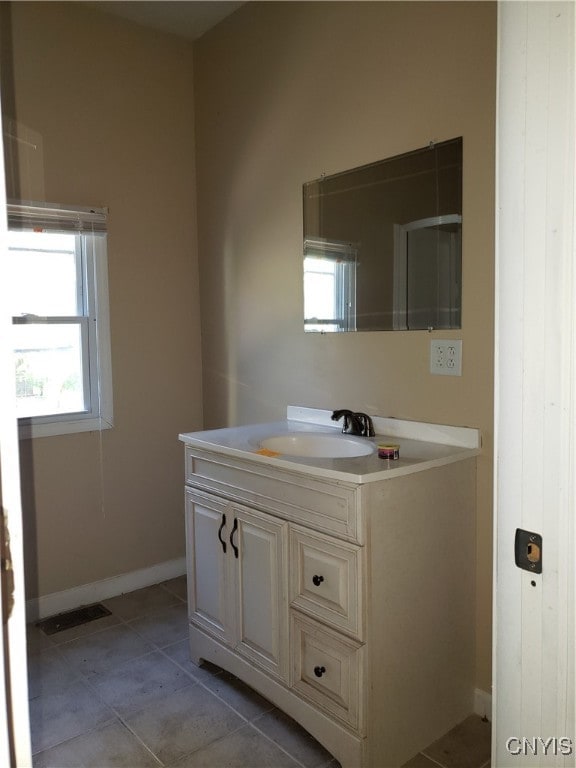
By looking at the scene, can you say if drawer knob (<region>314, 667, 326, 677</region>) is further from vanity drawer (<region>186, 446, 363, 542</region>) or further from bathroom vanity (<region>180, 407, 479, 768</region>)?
vanity drawer (<region>186, 446, 363, 542</region>)

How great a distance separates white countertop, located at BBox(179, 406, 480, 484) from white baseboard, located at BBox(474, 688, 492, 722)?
0.80 m

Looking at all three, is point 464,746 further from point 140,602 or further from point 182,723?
point 140,602

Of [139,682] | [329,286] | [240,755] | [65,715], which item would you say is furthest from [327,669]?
[329,286]

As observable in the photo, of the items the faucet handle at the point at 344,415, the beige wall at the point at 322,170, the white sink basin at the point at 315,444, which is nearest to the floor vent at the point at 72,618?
the beige wall at the point at 322,170

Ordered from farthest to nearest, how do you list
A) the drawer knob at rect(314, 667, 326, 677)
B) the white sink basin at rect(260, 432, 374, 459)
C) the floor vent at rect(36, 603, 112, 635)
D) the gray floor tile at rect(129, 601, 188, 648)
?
the floor vent at rect(36, 603, 112, 635), the gray floor tile at rect(129, 601, 188, 648), the white sink basin at rect(260, 432, 374, 459), the drawer knob at rect(314, 667, 326, 677)

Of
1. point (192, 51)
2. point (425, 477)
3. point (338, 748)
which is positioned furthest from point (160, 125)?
point (338, 748)

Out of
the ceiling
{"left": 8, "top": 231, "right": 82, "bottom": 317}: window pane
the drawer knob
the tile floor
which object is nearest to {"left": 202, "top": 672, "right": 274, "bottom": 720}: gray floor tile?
the tile floor

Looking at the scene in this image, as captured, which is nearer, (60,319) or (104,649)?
(104,649)

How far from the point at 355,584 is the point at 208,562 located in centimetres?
76

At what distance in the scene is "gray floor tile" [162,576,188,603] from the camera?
3.01 m

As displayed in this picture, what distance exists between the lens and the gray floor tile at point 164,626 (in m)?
2.59

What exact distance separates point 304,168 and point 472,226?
0.89m

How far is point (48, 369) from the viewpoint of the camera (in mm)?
2789

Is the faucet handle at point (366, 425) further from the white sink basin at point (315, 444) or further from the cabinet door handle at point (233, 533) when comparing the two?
the cabinet door handle at point (233, 533)
